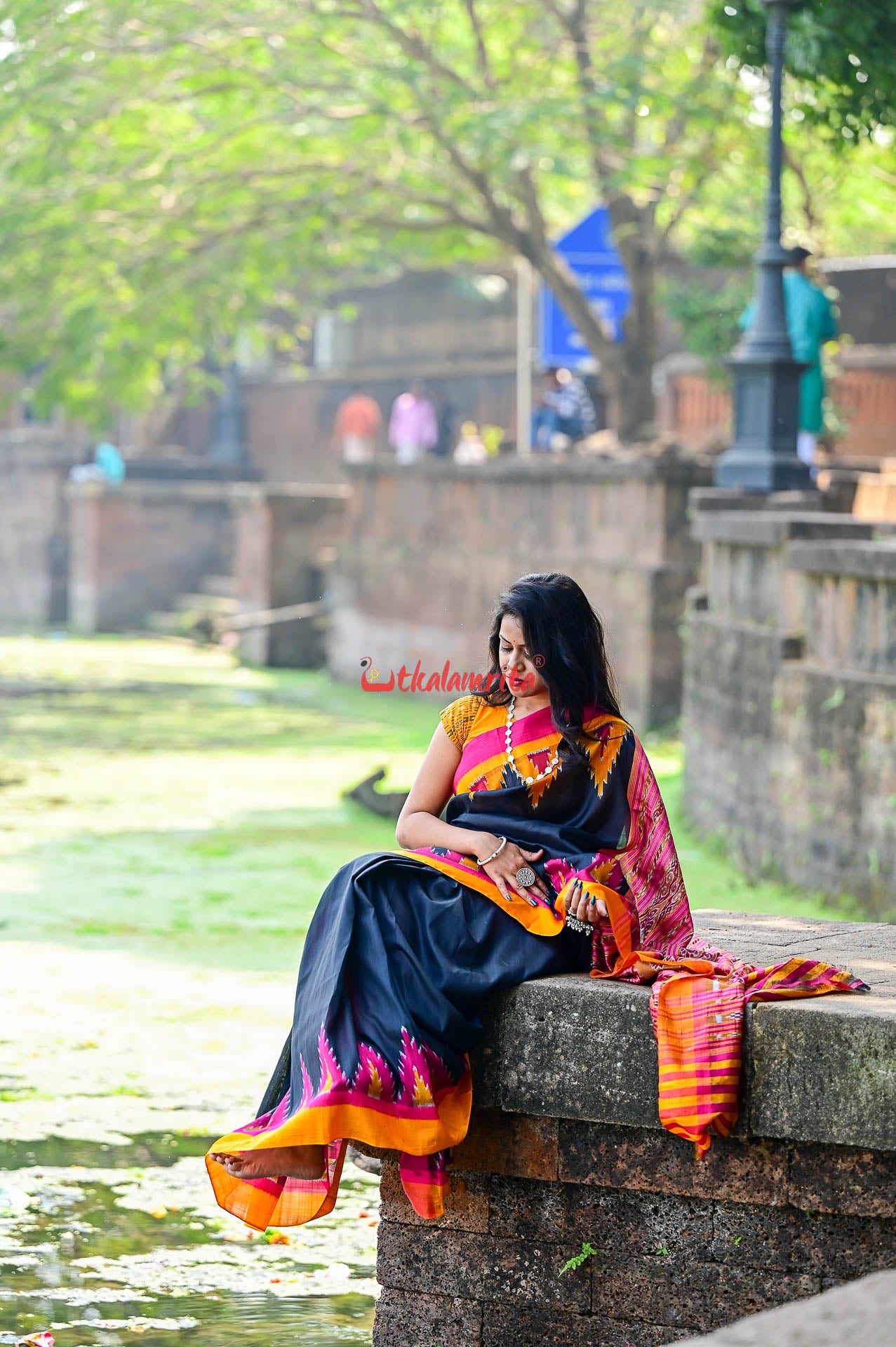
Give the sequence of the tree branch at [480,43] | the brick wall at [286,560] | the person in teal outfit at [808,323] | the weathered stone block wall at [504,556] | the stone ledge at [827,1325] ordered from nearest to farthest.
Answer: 1. the stone ledge at [827,1325]
2. the person in teal outfit at [808,323]
3. the weathered stone block wall at [504,556]
4. the tree branch at [480,43]
5. the brick wall at [286,560]

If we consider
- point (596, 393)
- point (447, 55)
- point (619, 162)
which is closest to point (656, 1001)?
point (619, 162)

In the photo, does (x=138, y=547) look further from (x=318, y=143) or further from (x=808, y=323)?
(x=808, y=323)

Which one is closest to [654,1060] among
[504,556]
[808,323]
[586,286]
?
[808,323]

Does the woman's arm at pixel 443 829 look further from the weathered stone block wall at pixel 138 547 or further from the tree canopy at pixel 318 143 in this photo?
the weathered stone block wall at pixel 138 547

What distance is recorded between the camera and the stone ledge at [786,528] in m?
8.94

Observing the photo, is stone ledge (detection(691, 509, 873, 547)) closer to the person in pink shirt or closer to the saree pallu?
the saree pallu

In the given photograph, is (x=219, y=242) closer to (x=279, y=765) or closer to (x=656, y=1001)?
(x=279, y=765)

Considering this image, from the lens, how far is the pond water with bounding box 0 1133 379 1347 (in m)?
4.10

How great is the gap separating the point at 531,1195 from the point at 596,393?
17.5 meters

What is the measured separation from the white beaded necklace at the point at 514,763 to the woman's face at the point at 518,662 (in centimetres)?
5

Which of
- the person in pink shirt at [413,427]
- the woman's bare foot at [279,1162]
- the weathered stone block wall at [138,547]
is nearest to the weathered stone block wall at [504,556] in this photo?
the person in pink shirt at [413,427]

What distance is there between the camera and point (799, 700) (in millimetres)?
8656

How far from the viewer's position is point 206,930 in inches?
317

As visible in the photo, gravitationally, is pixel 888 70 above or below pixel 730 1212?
above
